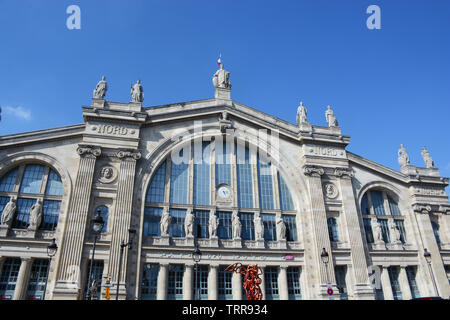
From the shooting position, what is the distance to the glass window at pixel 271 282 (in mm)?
26031

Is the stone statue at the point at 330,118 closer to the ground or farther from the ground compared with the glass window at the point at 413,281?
A: farther from the ground

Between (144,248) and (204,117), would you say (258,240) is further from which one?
(204,117)

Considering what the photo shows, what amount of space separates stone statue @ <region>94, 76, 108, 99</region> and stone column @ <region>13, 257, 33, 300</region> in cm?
1436

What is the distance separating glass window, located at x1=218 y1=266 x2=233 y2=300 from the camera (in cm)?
2533

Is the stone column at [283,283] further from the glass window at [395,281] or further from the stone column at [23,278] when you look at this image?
the stone column at [23,278]

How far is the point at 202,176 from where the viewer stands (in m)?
29.0

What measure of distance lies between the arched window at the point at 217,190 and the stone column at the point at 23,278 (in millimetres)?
8311

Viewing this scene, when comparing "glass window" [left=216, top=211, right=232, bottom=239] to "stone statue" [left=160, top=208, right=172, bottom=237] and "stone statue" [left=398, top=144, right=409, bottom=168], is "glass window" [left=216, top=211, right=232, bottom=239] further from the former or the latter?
"stone statue" [left=398, top=144, right=409, bottom=168]

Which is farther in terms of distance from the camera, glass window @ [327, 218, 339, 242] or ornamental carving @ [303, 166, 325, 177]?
ornamental carving @ [303, 166, 325, 177]

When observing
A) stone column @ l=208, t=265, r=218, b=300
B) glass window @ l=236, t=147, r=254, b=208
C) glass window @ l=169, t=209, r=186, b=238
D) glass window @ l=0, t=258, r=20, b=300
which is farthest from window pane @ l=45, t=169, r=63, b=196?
glass window @ l=236, t=147, r=254, b=208

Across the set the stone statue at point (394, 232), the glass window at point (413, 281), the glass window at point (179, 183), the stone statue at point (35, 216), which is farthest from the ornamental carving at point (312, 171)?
the stone statue at point (35, 216)

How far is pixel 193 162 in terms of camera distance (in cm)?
2927

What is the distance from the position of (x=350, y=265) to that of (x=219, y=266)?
11745 mm
